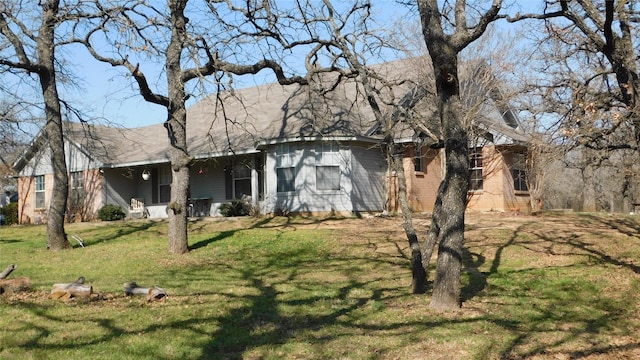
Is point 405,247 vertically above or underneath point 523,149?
underneath

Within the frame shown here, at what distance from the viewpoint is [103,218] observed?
86.8 feet

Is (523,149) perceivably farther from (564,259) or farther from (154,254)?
(154,254)

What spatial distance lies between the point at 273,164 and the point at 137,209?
9.45 m

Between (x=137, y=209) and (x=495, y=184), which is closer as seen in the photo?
(x=495, y=184)

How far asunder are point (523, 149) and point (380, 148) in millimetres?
6664

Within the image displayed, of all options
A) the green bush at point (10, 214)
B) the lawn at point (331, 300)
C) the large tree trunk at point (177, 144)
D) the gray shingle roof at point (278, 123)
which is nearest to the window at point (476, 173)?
the gray shingle roof at point (278, 123)

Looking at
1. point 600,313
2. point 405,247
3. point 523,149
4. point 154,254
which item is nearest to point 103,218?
point 154,254

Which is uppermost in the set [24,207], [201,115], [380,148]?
[201,115]

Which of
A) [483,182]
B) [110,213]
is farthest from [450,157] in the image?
[110,213]

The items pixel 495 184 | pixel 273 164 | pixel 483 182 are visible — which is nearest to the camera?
pixel 273 164

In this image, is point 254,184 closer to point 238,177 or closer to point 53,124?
point 238,177

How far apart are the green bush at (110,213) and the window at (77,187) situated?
109 inches

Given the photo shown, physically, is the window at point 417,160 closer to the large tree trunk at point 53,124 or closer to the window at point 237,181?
the window at point 237,181

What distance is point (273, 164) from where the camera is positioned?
22.8 m
